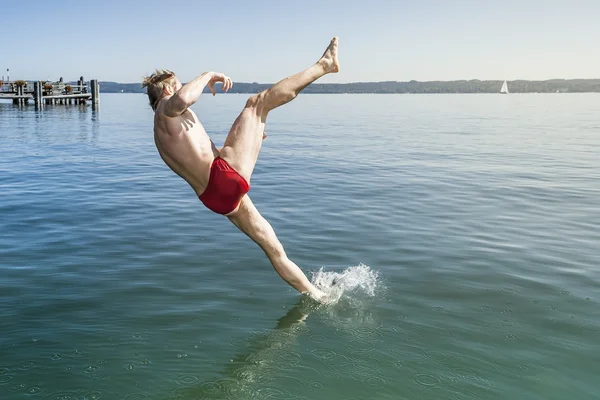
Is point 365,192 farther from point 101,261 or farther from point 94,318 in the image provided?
point 94,318

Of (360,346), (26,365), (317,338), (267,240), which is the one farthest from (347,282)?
(26,365)

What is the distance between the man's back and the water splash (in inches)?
87.0

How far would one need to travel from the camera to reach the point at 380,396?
472cm

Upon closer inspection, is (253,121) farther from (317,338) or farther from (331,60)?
(317,338)

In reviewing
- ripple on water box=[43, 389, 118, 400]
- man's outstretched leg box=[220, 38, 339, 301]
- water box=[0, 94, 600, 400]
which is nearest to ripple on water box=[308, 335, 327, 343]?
water box=[0, 94, 600, 400]

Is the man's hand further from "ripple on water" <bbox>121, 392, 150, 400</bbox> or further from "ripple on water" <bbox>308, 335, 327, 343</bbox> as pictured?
"ripple on water" <bbox>121, 392, 150, 400</bbox>

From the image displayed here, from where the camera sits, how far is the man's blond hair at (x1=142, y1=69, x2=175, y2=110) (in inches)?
216

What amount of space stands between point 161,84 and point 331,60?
5.16ft

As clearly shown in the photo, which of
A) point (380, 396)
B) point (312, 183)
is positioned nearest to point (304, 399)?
point (380, 396)

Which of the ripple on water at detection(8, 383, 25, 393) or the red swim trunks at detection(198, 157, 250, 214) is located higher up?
the red swim trunks at detection(198, 157, 250, 214)

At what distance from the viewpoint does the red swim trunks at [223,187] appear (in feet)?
18.4

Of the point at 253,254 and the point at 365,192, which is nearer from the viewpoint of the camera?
the point at 253,254

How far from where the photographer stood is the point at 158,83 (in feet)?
18.0

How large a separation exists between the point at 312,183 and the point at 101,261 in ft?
26.4
